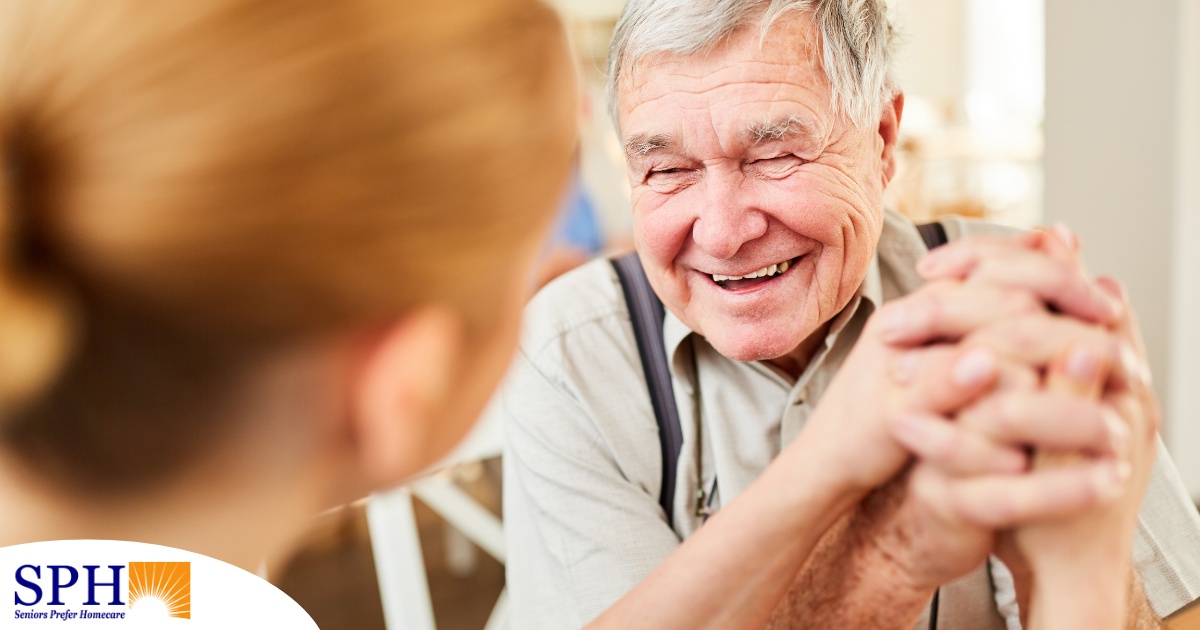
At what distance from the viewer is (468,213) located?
0.57 metres

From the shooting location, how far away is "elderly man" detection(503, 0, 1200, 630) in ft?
2.51

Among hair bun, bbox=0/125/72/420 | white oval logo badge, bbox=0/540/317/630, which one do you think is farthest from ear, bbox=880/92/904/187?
hair bun, bbox=0/125/72/420

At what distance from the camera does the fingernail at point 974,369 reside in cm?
73

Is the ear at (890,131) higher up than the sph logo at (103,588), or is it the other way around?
the ear at (890,131)

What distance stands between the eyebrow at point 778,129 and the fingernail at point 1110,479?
0.50m

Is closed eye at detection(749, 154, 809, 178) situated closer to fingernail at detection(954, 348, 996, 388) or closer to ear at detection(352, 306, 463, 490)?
fingernail at detection(954, 348, 996, 388)

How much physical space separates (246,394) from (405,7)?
0.24 m

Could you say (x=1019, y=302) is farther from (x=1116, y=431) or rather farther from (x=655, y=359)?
(x=655, y=359)

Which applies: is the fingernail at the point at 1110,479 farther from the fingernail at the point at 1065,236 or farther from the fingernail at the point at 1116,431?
the fingernail at the point at 1065,236

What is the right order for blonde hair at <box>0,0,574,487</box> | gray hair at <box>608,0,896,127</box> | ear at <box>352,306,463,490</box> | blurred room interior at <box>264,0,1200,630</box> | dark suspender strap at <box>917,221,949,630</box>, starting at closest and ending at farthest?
1. blonde hair at <box>0,0,574,487</box>
2. ear at <box>352,306,463,490</box>
3. gray hair at <box>608,0,896,127</box>
4. dark suspender strap at <box>917,221,949,630</box>
5. blurred room interior at <box>264,0,1200,630</box>

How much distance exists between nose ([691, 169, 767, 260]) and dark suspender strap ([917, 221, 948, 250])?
346mm

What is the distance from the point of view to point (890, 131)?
1231mm

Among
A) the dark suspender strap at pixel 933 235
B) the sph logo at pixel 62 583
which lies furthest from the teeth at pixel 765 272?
the sph logo at pixel 62 583

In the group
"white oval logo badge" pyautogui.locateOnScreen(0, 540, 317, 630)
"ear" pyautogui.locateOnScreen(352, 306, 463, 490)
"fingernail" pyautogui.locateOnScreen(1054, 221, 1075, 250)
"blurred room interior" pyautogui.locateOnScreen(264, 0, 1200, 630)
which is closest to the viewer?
"ear" pyautogui.locateOnScreen(352, 306, 463, 490)
